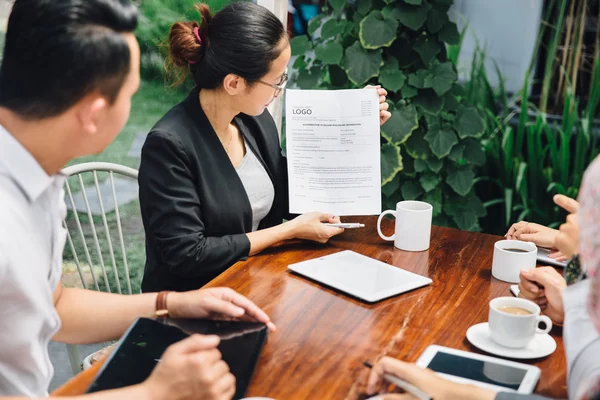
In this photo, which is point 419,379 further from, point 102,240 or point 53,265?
point 102,240

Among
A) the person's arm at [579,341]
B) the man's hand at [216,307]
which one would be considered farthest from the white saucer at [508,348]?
the man's hand at [216,307]

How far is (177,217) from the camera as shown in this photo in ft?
5.56

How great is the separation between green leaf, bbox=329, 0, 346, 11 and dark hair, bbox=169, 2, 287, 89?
40.8 inches

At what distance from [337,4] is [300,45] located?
242 mm

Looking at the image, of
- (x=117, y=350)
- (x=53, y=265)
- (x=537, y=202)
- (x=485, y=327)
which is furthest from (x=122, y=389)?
(x=537, y=202)

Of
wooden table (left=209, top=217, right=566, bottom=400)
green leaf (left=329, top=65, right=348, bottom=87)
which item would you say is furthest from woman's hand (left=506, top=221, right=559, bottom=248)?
green leaf (left=329, top=65, right=348, bottom=87)

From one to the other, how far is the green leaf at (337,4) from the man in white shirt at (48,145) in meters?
1.87

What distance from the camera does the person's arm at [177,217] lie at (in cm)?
168

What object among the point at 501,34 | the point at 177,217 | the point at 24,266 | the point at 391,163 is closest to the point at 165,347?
the point at 24,266

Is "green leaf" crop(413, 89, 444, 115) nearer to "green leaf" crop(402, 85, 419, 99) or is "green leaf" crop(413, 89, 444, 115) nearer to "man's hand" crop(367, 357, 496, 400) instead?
"green leaf" crop(402, 85, 419, 99)

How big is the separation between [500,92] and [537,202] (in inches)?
23.8

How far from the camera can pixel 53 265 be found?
115 centimetres

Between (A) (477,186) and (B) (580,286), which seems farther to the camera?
(A) (477,186)

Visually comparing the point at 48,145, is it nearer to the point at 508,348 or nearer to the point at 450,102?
the point at 508,348
